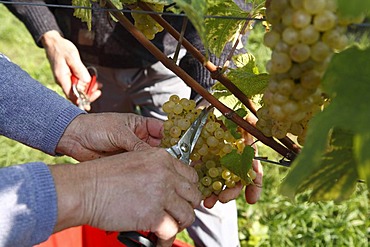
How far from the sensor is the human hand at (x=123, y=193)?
2.74 feet

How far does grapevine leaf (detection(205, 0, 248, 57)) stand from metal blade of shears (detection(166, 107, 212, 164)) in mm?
122

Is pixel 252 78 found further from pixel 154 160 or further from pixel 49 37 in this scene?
pixel 49 37

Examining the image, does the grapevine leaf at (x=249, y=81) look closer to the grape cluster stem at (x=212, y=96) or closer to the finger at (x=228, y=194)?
the grape cluster stem at (x=212, y=96)

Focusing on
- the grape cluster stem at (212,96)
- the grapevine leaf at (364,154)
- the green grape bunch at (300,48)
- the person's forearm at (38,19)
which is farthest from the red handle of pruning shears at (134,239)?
the person's forearm at (38,19)

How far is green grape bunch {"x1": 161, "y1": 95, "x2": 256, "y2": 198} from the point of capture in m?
0.99

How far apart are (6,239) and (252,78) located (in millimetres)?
432

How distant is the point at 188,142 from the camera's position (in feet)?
3.19

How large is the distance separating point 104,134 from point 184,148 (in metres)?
0.20

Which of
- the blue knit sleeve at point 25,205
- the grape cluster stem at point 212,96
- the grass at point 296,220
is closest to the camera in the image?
the blue knit sleeve at point 25,205

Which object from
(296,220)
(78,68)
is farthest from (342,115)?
(296,220)

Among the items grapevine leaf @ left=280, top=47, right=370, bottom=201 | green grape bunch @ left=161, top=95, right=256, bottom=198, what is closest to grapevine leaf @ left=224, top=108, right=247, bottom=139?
green grape bunch @ left=161, top=95, right=256, bottom=198

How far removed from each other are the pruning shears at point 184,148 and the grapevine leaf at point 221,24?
11 cm

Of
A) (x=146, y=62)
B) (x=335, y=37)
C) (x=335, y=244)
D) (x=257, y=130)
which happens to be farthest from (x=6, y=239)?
(x=335, y=244)

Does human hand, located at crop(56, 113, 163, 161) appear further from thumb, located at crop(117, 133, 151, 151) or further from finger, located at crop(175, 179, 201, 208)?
finger, located at crop(175, 179, 201, 208)
